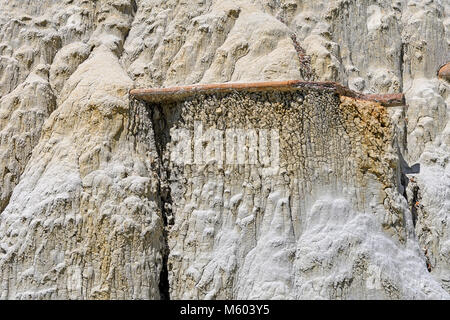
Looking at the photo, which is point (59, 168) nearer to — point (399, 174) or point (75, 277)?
point (75, 277)

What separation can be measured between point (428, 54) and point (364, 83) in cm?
190

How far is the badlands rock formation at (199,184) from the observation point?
10.4 meters

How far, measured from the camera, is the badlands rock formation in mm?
10430

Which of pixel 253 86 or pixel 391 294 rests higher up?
pixel 253 86

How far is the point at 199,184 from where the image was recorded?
1110cm

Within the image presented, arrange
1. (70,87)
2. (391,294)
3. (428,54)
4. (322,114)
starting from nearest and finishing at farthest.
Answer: (391,294) < (322,114) < (70,87) < (428,54)

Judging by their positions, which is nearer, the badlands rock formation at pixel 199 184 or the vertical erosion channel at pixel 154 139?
the badlands rock formation at pixel 199 184

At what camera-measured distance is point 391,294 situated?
10047mm

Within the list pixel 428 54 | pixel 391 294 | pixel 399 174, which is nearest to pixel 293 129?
pixel 399 174

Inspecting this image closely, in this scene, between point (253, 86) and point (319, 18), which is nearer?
point (253, 86)

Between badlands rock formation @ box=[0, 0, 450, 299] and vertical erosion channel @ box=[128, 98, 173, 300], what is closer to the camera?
badlands rock formation @ box=[0, 0, 450, 299]

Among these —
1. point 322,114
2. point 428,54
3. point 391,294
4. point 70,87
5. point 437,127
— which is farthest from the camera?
point 428,54

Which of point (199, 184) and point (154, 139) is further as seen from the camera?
point (154, 139)

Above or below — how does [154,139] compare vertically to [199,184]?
above
